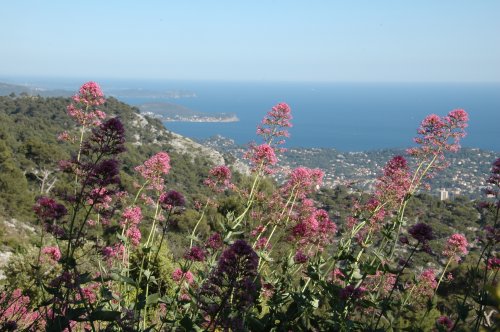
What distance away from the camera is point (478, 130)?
439 feet

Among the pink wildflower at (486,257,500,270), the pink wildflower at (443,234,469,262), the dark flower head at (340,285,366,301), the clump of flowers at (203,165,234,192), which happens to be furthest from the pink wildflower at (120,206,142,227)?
the pink wildflower at (443,234,469,262)

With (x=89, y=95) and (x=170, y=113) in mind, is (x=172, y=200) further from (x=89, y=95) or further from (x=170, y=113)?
(x=170, y=113)

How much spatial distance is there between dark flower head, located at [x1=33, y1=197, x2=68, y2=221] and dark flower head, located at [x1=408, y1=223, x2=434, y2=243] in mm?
2440

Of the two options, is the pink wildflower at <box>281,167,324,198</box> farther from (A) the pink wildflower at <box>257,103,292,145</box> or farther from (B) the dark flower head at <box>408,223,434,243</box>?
(B) the dark flower head at <box>408,223,434,243</box>

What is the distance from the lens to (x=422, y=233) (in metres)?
3.24

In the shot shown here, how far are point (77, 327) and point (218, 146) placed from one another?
237 ft

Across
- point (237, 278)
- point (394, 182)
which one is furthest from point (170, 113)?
point (237, 278)

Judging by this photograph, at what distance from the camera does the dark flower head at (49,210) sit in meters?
2.96

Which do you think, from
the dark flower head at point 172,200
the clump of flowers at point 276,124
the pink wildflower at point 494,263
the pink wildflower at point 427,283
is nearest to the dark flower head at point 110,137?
the dark flower head at point 172,200

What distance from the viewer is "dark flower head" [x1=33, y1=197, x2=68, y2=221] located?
9.71 feet

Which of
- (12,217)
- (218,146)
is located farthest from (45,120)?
(218,146)

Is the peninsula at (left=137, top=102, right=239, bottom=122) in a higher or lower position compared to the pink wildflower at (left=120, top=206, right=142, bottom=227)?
lower

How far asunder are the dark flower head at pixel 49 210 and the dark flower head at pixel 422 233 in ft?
8.01

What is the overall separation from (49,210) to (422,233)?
102 inches
